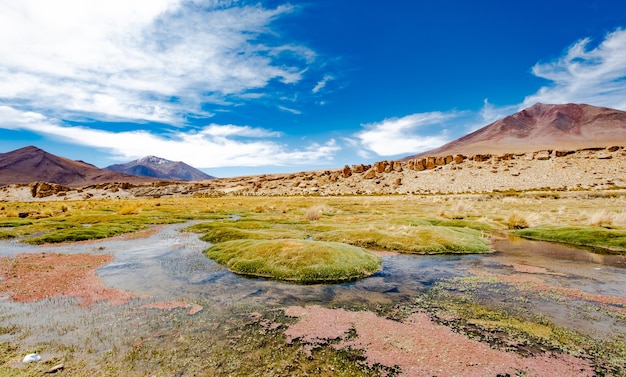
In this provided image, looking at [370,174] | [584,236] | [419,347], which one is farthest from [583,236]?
[370,174]

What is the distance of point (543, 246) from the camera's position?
2412 cm

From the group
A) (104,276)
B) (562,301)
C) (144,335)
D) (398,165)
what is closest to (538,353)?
(562,301)

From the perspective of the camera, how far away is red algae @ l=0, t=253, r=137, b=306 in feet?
44.3

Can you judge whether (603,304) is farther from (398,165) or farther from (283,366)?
(398,165)

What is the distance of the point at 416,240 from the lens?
24.7 meters

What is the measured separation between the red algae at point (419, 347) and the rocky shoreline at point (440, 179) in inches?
3403

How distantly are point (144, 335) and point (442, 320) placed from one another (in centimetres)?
986

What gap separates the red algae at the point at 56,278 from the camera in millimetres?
13508

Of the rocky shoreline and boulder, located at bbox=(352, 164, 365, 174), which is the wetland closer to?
the rocky shoreline

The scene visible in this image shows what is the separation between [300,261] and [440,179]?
100986mm

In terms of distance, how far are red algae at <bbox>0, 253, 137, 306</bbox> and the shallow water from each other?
0.63 m

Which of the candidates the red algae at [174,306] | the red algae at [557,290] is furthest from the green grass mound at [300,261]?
the red algae at [557,290]

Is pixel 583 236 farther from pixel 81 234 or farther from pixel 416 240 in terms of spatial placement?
pixel 81 234

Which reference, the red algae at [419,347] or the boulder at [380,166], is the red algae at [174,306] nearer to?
the red algae at [419,347]
